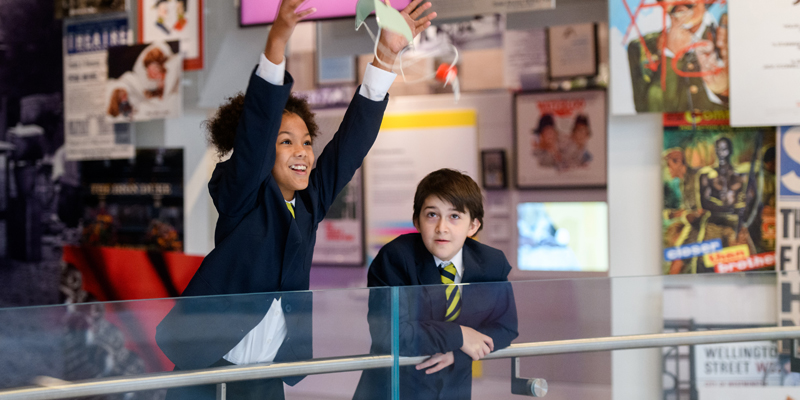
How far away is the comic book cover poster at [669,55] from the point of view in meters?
1.94

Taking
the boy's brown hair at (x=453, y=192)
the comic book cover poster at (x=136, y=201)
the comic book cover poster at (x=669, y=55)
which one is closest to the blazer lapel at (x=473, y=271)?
the boy's brown hair at (x=453, y=192)

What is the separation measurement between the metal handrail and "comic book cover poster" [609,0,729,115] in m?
0.95

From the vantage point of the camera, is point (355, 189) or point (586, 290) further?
point (355, 189)

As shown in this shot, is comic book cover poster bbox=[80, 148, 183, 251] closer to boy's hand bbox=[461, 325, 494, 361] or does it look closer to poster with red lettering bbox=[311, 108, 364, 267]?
poster with red lettering bbox=[311, 108, 364, 267]

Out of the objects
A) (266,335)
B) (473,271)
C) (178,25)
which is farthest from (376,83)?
(178,25)

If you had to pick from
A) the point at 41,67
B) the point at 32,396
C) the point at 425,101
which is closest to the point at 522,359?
the point at 32,396

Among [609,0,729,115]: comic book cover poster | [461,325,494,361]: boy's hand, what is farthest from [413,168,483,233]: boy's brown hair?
[609,0,729,115]: comic book cover poster

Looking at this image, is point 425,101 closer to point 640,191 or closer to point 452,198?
point 640,191

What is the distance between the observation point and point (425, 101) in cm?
324

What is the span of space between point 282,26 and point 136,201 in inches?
90.2

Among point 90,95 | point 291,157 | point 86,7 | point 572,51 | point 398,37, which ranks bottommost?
point 291,157

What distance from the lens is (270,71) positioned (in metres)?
1.10

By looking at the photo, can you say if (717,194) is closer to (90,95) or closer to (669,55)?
(669,55)

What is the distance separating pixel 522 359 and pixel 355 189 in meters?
2.13
